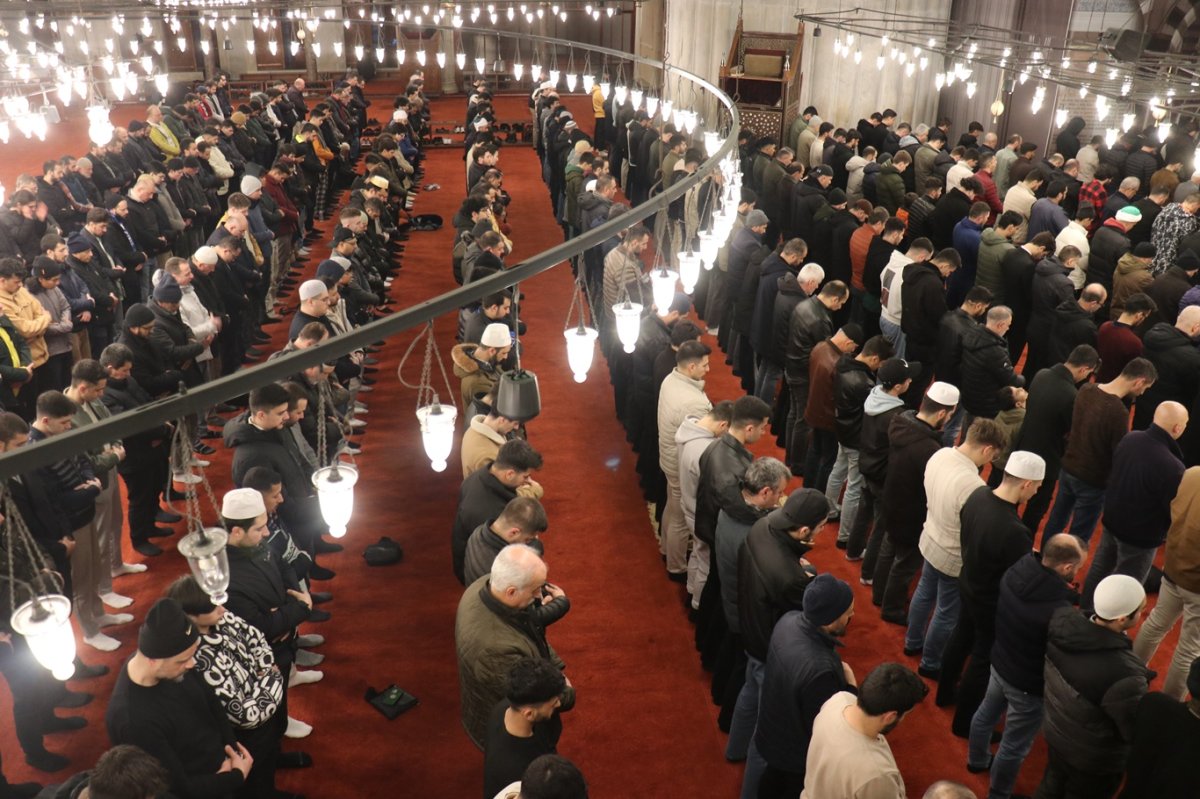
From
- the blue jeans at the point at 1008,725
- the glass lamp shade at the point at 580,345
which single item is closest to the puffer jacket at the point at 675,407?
the glass lamp shade at the point at 580,345

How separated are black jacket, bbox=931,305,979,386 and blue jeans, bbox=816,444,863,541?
1.07 metres

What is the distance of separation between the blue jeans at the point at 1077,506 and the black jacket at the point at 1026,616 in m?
1.90

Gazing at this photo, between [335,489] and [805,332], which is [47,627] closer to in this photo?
[335,489]

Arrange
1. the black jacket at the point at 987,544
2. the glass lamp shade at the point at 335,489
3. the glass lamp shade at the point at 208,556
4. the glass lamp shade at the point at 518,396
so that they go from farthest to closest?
1. the glass lamp shade at the point at 518,396
2. the black jacket at the point at 987,544
3. the glass lamp shade at the point at 335,489
4. the glass lamp shade at the point at 208,556

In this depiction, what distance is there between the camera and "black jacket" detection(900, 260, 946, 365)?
792 centimetres

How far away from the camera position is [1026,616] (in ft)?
15.2

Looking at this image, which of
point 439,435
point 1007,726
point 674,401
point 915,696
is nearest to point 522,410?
point 439,435

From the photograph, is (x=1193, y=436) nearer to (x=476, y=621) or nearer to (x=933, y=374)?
(x=933, y=374)

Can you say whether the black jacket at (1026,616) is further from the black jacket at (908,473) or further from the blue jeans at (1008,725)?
the black jacket at (908,473)

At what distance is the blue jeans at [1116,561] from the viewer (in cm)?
589

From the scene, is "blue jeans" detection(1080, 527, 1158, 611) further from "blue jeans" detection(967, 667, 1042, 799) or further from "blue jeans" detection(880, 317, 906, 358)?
"blue jeans" detection(880, 317, 906, 358)

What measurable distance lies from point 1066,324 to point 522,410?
4.64 m

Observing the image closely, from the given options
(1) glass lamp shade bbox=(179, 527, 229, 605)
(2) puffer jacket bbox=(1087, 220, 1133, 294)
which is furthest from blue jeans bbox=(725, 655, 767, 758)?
(2) puffer jacket bbox=(1087, 220, 1133, 294)

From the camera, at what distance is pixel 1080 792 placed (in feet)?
14.6
